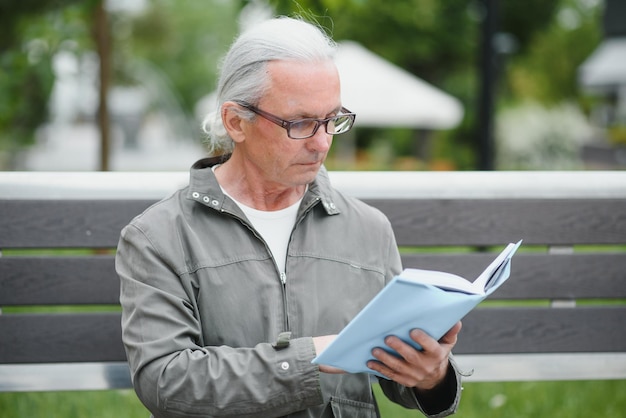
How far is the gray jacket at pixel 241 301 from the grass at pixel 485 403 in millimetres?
1515

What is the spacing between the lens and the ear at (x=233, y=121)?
7.87 ft

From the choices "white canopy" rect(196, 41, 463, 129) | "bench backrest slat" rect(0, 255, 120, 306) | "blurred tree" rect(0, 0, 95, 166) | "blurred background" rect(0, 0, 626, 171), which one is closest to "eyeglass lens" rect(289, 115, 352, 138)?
"bench backrest slat" rect(0, 255, 120, 306)

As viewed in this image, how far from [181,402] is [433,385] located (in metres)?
0.67

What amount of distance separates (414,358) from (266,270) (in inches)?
19.5

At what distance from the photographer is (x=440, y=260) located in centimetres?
321

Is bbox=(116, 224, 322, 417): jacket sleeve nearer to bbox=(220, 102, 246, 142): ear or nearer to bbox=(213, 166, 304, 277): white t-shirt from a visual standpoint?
bbox=(213, 166, 304, 277): white t-shirt

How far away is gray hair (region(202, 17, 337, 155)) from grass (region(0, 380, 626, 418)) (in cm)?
193

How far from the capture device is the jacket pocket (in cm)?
241

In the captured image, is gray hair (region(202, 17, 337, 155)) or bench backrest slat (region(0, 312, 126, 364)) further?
bench backrest slat (region(0, 312, 126, 364))

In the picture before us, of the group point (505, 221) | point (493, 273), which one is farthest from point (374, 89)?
point (493, 273)

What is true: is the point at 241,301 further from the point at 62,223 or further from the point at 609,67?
the point at 609,67

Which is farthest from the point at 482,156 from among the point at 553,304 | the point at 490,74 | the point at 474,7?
the point at 474,7

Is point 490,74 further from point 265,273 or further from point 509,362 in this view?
point 265,273

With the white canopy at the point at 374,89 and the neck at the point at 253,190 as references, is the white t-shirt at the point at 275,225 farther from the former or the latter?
the white canopy at the point at 374,89
